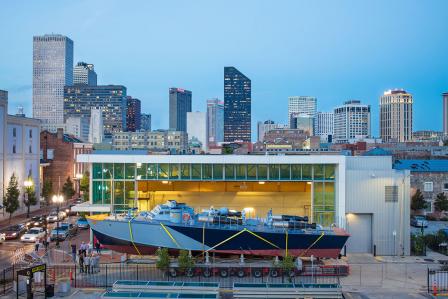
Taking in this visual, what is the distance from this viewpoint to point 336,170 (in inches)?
1491

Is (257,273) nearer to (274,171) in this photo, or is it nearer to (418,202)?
(274,171)

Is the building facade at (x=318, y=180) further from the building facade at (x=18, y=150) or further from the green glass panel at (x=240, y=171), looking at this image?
the building facade at (x=18, y=150)

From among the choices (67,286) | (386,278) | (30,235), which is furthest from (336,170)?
(30,235)

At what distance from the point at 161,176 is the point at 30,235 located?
40.1 ft

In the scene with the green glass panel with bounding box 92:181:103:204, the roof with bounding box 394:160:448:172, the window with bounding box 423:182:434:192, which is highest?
the roof with bounding box 394:160:448:172

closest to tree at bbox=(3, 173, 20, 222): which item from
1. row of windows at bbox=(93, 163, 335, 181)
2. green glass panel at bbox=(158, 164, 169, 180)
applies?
row of windows at bbox=(93, 163, 335, 181)

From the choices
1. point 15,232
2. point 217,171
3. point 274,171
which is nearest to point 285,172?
point 274,171

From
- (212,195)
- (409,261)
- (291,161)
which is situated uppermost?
(291,161)

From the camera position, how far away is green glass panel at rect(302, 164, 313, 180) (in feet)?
125

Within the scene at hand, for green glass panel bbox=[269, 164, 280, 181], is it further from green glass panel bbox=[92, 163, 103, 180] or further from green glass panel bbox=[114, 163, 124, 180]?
green glass panel bbox=[92, 163, 103, 180]

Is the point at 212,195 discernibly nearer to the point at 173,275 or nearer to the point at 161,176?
the point at 161,176

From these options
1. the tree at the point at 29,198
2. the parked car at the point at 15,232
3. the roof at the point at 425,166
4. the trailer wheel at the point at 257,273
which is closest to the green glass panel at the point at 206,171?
the trailer wheel at the point at 257,273

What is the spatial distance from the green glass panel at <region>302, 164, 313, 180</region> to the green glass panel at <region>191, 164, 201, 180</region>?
23.9 feet

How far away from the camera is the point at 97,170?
38719 mm
